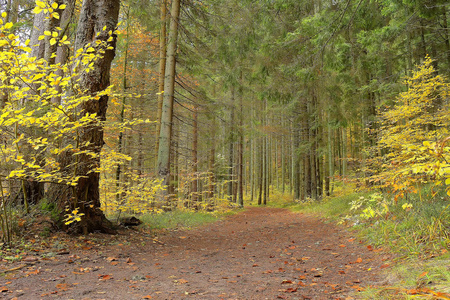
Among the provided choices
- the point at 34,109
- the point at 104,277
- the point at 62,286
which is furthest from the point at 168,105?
the point at 62,286

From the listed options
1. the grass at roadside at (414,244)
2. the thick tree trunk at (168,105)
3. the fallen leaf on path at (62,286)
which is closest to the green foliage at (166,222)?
the thick tree trunk at (168,105)

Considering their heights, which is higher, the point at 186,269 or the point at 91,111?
the point at 91,111

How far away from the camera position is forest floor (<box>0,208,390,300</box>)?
2631 millimetres

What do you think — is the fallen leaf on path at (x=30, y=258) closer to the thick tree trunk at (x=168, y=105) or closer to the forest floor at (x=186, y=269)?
the forest floor at (x=186, y=269)

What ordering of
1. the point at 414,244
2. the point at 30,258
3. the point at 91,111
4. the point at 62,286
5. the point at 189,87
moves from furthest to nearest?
the point at 189,87 < the point at 91,111 < the point at 30,258 < the point at 414,244 < the point at 62,286

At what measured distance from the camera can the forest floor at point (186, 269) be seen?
8.63ft

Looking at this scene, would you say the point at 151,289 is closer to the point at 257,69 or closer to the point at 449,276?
the point at 449,276

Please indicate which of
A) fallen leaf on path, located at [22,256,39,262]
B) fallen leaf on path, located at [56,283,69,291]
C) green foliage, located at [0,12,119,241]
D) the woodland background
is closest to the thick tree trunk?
the woodland background

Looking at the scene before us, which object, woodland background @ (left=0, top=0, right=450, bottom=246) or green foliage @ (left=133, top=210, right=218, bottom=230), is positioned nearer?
woodland background @ (left=0, top=0, right=450, bottom=246)

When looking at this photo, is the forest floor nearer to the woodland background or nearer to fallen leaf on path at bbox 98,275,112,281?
fallen leaf on path at bbox 98,275,112,281

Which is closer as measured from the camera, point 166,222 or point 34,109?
point 34,109

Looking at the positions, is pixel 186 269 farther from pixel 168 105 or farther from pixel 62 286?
pixel 168 105

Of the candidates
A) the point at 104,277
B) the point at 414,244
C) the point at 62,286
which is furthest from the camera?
the point at 414,244

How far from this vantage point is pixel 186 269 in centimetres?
371
